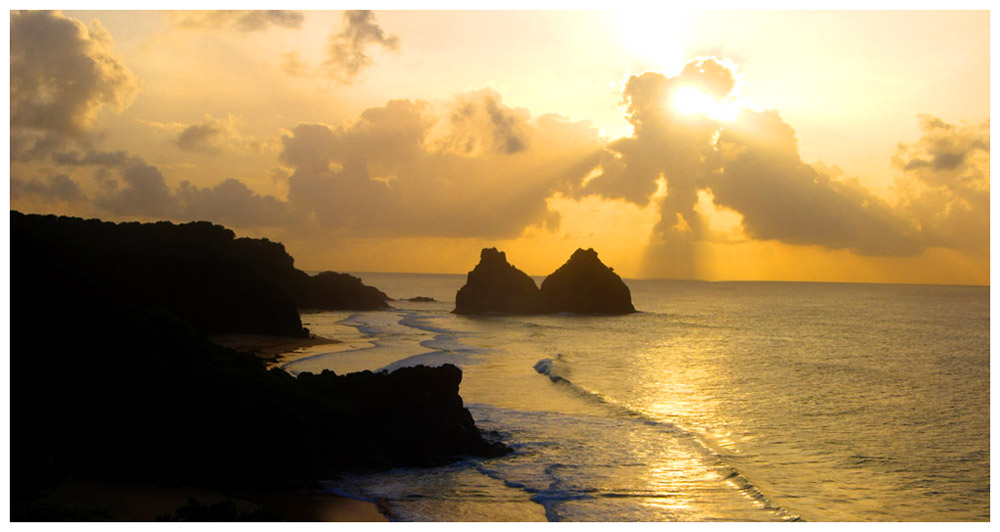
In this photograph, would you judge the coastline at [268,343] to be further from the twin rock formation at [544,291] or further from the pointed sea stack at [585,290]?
the pointed sea stack at [585,290]

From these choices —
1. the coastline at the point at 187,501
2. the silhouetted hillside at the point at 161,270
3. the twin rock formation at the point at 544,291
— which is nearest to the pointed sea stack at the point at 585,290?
the twin rock formation at the point at 544,291

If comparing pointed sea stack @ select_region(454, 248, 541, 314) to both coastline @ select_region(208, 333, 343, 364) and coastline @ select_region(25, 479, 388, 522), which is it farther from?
coastline @ select_region(25, 479, 388, 522)

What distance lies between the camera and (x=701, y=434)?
2984 centimetres

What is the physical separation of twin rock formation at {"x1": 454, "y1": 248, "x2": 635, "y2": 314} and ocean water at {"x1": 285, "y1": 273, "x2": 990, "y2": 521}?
196 ft

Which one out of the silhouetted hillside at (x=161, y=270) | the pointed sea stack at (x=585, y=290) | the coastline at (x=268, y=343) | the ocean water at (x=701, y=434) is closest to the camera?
the ocean water at (x=701, y=434)

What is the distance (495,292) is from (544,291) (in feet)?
29.9

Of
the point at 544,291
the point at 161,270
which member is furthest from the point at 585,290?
the point at 161,270

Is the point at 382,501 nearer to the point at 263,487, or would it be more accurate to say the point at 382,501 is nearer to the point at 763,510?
the point at 263,487

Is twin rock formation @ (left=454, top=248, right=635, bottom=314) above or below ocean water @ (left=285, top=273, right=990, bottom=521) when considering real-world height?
above

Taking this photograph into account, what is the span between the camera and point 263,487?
790 inches

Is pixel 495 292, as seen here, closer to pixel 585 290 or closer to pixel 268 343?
pixel 585 290

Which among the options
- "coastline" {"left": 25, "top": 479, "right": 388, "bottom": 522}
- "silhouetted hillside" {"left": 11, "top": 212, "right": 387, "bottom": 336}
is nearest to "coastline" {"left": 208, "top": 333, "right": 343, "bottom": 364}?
"silhouetted hillside" {"left": 11, "top": 212, "right": 387, "bottom": 336}

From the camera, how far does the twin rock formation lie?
427 ft

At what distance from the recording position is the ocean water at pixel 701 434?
65.8ft
